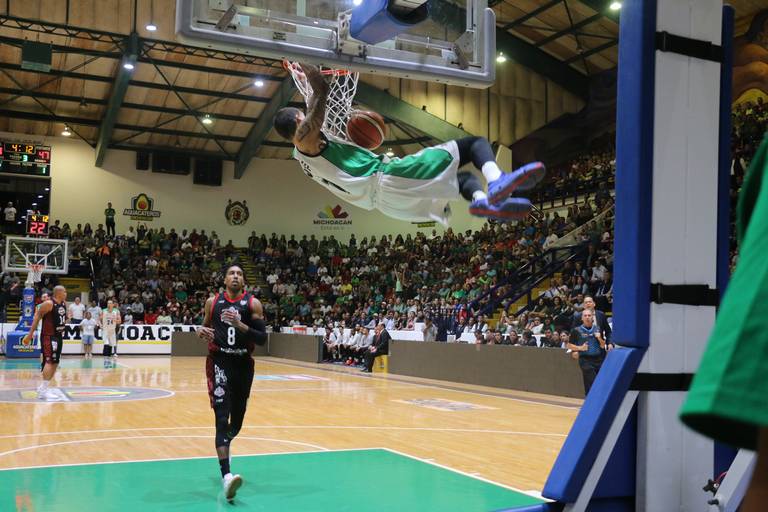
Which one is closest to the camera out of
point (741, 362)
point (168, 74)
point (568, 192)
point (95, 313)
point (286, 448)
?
point (741, 362)

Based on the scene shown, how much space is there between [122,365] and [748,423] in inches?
852

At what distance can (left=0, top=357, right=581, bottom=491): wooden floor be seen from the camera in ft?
26.2

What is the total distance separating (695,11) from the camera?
4199 millimetres

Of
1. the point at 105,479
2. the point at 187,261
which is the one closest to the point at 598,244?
the point at 105,479

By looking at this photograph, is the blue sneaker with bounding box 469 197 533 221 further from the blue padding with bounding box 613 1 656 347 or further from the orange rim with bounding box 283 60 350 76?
the orange rim with bounding box 283 60 350 76

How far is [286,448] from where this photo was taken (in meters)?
8.63

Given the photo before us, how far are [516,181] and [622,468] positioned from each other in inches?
61.8

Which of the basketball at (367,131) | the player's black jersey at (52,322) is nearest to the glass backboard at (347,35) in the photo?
Answer: the basketball at (367,131)

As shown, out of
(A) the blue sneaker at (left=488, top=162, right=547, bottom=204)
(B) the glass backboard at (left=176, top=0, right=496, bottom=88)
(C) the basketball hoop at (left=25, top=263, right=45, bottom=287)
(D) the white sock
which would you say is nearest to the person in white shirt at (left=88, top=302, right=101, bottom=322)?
(C) the basketball hoop at (left=25, top=263, right=45, bottom=287)

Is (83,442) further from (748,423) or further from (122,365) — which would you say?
(122,365)

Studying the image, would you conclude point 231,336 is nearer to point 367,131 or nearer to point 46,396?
point 367,131

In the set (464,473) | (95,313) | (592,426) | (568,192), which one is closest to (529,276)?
(568,192)

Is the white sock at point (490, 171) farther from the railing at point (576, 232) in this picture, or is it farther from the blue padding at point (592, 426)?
the railing at point (576, 232)

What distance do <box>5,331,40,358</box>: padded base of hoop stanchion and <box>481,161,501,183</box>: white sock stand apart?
69.9ft
